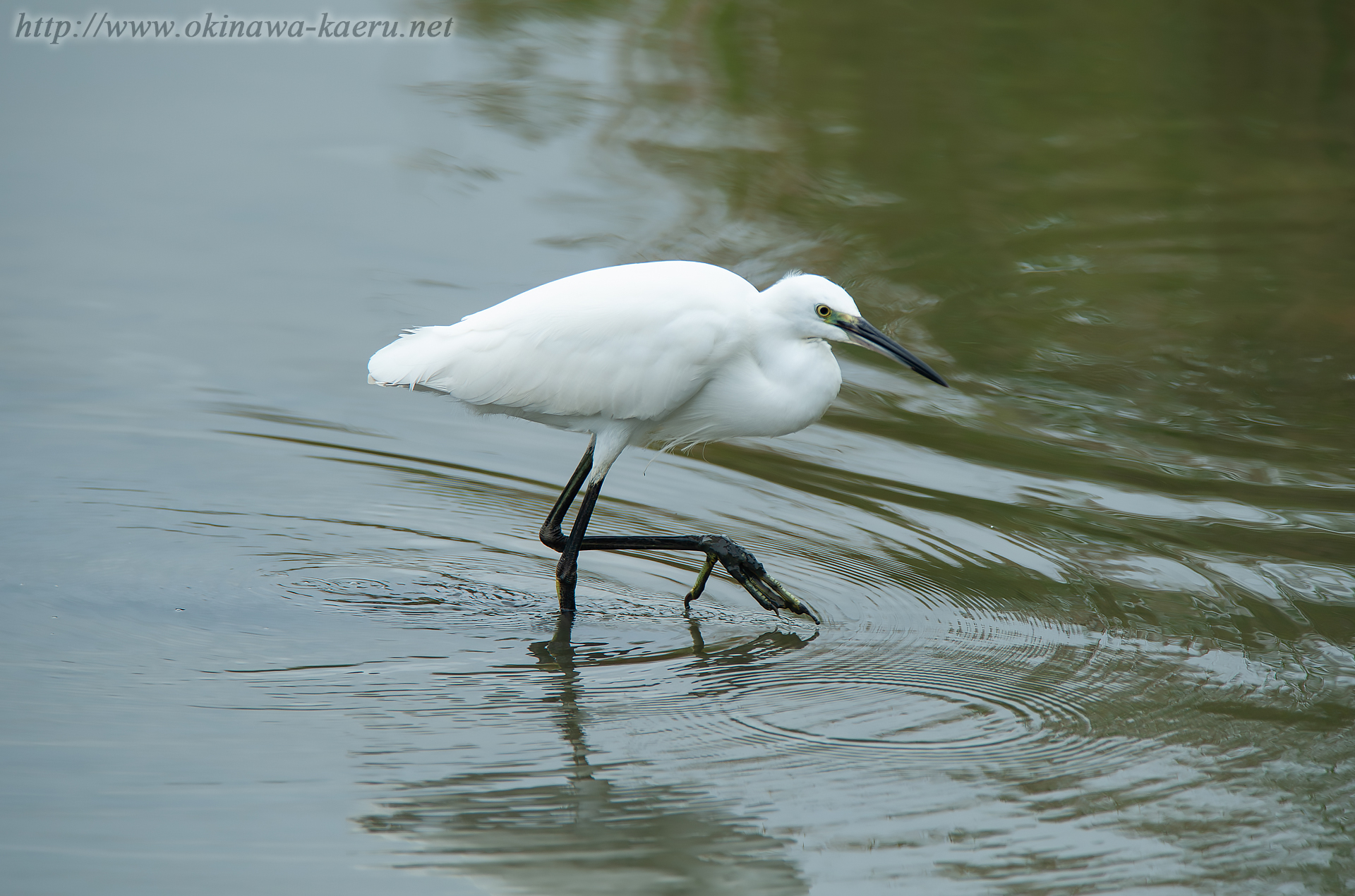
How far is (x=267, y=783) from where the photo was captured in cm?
402

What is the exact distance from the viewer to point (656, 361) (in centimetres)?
520

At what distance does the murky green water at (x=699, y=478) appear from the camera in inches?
156

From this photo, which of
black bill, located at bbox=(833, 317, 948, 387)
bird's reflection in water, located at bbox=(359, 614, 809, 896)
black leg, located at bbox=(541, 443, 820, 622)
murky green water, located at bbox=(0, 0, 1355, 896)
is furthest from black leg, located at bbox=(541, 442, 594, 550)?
bird's reflection in water, located at bbox=(359, 614, 809, 896)

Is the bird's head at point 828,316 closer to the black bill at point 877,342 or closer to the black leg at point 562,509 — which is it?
the black bill at point 877,342

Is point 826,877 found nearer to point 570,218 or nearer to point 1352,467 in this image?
point 1352,467

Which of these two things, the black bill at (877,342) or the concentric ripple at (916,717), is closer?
the concentric ripple at (916,717)

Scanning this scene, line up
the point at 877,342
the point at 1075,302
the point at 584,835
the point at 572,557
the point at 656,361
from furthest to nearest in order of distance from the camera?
1. the point at 1075,302
2. the point at 572,557
3. the point at 656,361
4. the point at 877,342
5. the point at 584,835

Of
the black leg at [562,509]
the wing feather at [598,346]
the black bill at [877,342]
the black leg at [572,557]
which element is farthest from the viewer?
the black leg at [562,509]

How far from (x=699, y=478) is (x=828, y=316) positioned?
1606 millimetres

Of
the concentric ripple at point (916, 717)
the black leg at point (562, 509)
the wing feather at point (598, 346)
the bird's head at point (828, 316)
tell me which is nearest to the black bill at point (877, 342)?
the bird's head at point (828, 316)

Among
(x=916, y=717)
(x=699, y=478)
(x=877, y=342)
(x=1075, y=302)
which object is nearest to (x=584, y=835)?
(x=916, y=717)

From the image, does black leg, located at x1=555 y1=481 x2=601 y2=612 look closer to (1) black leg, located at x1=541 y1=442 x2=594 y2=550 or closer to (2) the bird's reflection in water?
(1) black leg, located at x1=541 y1=442 x2=594 y2=550

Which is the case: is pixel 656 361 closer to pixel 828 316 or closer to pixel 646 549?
pixel 828 316

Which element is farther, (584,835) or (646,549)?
(646,549)
